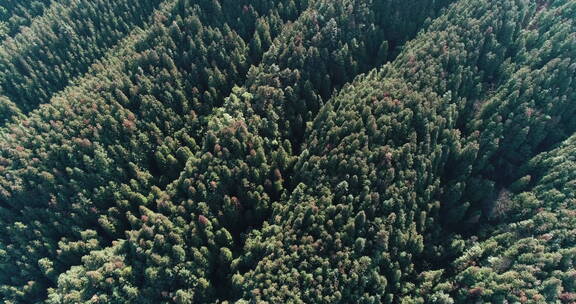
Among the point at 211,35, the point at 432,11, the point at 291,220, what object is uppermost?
the point at 432,11

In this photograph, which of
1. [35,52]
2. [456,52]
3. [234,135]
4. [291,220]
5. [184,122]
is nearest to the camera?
[291,220]

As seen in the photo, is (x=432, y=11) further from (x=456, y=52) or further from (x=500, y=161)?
(x=500, y=161)

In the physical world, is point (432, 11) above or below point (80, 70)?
above

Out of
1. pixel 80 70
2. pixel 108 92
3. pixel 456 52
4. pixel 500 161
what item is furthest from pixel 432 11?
pixel 80 70

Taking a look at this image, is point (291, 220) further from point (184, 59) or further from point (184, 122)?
point (184, 59)

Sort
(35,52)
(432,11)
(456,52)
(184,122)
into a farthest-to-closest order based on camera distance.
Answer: (35,52) < (432,11) < (184,122) < (456,52)

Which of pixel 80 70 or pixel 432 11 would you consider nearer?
pixel 432 11

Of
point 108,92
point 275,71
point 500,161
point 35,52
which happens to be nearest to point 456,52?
point 500,161
